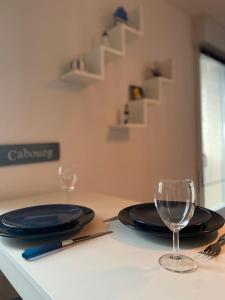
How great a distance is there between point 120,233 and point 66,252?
0.58 feet

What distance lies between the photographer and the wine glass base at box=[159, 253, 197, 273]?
540 millimetres

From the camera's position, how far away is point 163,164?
A: 7.11ft

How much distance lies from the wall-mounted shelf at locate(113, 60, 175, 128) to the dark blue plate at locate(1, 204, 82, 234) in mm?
939

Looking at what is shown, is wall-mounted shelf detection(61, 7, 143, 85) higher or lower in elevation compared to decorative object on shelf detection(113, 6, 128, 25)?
lower

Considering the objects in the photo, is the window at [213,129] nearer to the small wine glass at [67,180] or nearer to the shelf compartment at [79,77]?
the shelf compartment at [79,77]

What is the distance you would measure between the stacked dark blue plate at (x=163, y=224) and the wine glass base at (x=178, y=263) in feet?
0.24

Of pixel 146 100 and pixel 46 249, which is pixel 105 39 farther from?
pixel 46 249

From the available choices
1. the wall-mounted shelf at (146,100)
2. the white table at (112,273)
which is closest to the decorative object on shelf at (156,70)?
the wall-mounted shelf at (146,100)

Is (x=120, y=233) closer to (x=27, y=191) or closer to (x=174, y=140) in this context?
(x=27, y=191)

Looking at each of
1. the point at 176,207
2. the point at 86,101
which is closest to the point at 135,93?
the point at 86,101

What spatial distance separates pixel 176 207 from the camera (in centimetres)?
57

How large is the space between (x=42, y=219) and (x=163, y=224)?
369mm

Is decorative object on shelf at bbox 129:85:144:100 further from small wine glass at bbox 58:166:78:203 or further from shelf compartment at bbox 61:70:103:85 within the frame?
small wine glass at bbox 58:166:78:203

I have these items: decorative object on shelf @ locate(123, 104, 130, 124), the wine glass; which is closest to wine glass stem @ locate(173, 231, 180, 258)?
the wine glass
